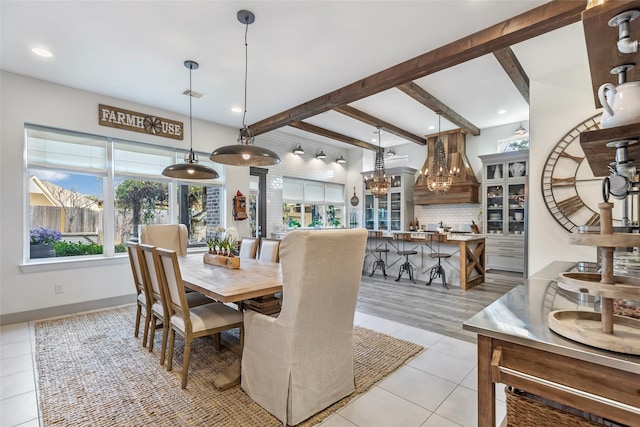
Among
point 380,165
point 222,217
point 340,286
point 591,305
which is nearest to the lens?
point 591,305

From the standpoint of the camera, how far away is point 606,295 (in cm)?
74

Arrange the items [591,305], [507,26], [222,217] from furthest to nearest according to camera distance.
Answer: [222,217]
[507,26]
[591,305]

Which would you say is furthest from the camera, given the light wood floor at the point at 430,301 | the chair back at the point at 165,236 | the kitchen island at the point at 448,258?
the kitchen island at the point at 448,258

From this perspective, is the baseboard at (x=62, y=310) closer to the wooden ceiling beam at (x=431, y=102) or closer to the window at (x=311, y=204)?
the window at (x=311, y=204)

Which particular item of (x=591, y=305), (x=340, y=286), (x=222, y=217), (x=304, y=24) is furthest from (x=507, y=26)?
(x=222, y=217)

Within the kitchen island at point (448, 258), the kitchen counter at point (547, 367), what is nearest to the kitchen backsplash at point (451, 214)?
the kitchen island at point (448, 258)

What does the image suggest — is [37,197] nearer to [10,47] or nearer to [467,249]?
[10,47]

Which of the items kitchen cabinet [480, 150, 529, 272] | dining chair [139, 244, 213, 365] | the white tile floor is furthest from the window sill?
kitchen cabinet [480, 150, 529, 272]

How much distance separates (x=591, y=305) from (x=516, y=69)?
11.3 feet

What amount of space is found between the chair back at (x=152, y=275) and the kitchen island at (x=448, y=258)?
4.23 m

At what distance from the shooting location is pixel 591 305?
1243mm

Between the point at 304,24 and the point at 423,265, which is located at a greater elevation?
the point at 304,24

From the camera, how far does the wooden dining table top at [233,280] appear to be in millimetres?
2018

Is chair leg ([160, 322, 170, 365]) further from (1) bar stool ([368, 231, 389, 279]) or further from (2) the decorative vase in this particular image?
(1) bar stool ([368, 231, 389, 279])
